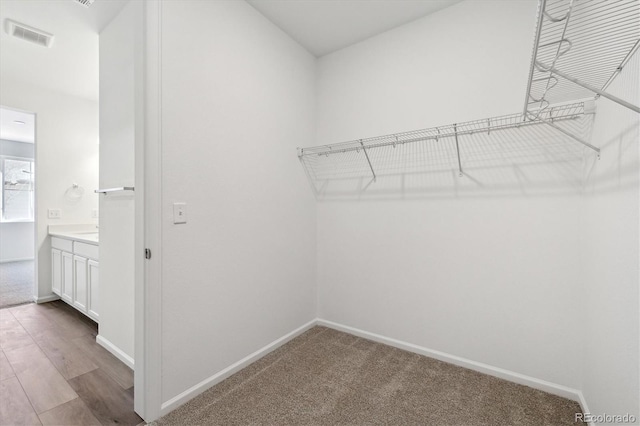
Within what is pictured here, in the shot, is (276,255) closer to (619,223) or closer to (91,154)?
(619,223)

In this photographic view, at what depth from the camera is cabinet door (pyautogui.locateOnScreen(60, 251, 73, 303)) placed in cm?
286

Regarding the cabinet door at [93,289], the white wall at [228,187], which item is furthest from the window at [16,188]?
the white wall at [228,187]

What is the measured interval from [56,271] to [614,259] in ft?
15.3

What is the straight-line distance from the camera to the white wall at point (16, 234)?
5473 millimetres

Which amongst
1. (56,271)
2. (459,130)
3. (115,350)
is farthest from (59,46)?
(459,130)

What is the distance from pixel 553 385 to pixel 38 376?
3.17 metres

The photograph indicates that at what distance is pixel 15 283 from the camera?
4.00m

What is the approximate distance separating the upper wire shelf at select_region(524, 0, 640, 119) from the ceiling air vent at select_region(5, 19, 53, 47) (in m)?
3.26

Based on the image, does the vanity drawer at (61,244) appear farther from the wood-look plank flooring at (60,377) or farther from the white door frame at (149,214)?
the white door frame at (149,214)

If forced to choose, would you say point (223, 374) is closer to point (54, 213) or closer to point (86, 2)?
point (86, 2)

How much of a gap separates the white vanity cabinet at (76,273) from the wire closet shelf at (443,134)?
6.78ft

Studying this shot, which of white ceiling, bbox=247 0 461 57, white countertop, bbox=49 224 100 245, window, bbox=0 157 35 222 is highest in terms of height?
white ceiling, bbox=247 0 461 57

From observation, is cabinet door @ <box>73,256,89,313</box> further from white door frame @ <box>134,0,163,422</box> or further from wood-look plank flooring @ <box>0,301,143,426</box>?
white door frame @ <box>134,0,163,422</box>

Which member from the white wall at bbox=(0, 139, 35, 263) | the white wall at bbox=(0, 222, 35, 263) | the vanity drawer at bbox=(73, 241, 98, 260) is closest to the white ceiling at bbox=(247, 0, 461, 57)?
the vanity drawer at bbox=(73, 241, 98, 260)
